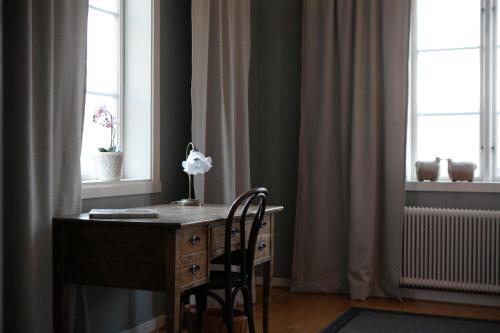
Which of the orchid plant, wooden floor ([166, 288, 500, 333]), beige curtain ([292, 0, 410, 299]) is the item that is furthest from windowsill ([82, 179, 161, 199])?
beige curtain ([292, 0, 410, 299])

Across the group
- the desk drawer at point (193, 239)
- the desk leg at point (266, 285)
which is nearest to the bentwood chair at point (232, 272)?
the desk drawer at point (193, 239)

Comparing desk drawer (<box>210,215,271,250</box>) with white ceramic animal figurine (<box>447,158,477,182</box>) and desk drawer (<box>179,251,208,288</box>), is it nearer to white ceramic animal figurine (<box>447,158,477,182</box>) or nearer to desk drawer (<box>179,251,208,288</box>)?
desk drawer (<box>179,251,208,288</box>)

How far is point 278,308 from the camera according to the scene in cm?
432

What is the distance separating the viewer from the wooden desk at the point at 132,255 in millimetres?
2527

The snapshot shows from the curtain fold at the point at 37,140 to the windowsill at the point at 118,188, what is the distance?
0.94 ft

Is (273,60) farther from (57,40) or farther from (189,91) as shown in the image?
(57,40)

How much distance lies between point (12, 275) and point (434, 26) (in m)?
3.47

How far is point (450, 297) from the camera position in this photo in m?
4.55

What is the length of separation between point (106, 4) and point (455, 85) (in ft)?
8.28

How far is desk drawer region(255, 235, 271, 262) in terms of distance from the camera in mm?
3339

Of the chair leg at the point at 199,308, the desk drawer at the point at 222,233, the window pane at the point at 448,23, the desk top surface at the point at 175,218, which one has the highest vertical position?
the window pane at the point at 448,23

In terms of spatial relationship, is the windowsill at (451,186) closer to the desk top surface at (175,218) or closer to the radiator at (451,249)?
the radiator at (451,249)

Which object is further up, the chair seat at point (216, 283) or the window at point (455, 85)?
the window at point (455, 85)

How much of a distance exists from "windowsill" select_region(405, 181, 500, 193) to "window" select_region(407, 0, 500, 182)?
0.36 ft
